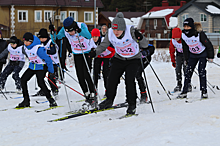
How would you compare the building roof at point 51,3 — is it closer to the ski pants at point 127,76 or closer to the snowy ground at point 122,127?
the snowy ground at point 122,127

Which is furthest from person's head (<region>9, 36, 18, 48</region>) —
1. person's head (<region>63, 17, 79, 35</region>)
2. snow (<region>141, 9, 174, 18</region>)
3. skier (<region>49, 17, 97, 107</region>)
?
snow (<region>141, 9, 174, 18</region>)

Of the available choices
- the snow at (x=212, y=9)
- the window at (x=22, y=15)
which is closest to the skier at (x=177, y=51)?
the window at (x=22, y=15)

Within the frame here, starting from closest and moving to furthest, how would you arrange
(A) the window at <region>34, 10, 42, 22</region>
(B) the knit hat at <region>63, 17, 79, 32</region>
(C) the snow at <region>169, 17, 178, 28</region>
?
1. (B) the knit hat at <region>63, 17, 79, 32</region>
2. (A) the window at <region>34, 10, 42, 22</region>
3. (C) the snow at <region>169, 17, 178, 28</region>

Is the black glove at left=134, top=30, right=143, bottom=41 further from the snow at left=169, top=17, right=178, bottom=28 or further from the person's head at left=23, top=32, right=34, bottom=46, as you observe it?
the snow at left=169, top=17, right=178, bottom=28

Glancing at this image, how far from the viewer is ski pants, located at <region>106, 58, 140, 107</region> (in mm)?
5441

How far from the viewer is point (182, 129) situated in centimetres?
430

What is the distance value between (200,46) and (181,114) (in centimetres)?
226

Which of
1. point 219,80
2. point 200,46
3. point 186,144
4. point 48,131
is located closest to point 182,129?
point 186,144

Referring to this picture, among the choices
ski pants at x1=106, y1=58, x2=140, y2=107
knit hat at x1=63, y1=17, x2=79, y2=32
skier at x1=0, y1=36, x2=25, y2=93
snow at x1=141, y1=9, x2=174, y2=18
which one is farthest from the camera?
snow at x1=141, y1=9, x2=174, y2=18

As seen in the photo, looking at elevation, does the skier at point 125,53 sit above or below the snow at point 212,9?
below

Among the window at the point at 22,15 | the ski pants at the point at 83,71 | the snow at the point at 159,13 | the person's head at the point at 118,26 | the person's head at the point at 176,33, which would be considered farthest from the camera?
the snow at the point at 159,13

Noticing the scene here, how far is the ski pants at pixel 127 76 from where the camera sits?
214 inches

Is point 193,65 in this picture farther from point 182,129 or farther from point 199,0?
point 199,0

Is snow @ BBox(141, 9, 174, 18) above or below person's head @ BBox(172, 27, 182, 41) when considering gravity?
above
